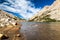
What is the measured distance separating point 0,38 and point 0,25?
32280 millimetres

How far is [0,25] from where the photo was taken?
63188 millimetres

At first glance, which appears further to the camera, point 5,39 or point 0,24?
point 0,24

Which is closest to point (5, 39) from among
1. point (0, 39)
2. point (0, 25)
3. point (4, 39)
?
point (4, 39)

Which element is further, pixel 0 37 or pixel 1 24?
pixel 1 24

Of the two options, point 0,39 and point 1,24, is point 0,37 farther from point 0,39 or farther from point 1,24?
point 1,24

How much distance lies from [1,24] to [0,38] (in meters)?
34.4

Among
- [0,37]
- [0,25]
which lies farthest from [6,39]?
[0,25]

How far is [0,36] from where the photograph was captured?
31953 millimetres

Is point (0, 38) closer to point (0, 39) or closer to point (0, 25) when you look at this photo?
point (0, 39)

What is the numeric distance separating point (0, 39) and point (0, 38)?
67 cm

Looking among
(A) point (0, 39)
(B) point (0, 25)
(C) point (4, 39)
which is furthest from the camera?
(B) point (0, 25)

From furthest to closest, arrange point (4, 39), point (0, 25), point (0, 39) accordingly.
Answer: point (0, 25) → point (4, 39) → point (0, 39)

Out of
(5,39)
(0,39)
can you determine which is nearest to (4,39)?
(5,39)

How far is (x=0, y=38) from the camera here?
1244 inches
